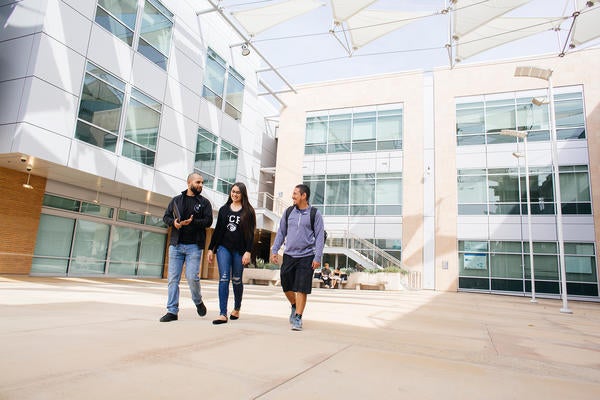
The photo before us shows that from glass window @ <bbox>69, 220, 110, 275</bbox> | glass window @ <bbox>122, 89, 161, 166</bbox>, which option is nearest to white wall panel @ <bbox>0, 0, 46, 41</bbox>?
glass window @ <bbox>122, 89, 161, 166</bbox>

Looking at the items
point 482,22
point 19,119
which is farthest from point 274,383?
point 482,22

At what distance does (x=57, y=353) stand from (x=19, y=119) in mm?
9815

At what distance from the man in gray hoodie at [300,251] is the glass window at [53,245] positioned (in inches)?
444

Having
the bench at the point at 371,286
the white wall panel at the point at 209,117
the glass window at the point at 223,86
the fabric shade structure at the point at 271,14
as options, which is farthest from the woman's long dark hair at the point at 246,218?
the bench at the point at 371,286

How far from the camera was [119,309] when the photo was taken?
5.70 m

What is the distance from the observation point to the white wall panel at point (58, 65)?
34.9ft

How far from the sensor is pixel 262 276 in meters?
19.6

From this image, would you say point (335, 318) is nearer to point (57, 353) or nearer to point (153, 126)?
point (57, 353)

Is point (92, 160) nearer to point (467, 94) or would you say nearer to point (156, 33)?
point (156, 33)

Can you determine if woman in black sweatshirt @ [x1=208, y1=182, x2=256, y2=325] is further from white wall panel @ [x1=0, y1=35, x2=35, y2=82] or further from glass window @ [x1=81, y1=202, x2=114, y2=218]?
glass window @ [x1=81, y1=202, x2=114, y2=218]

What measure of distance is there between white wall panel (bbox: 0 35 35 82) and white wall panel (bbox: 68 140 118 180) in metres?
2.20

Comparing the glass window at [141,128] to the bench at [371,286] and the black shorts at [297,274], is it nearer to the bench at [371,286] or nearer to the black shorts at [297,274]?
the black shorts at [297,274]

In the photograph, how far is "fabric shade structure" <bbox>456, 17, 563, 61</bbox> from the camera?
48.5 feet

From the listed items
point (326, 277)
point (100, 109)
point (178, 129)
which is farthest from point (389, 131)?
point (100, 109)
